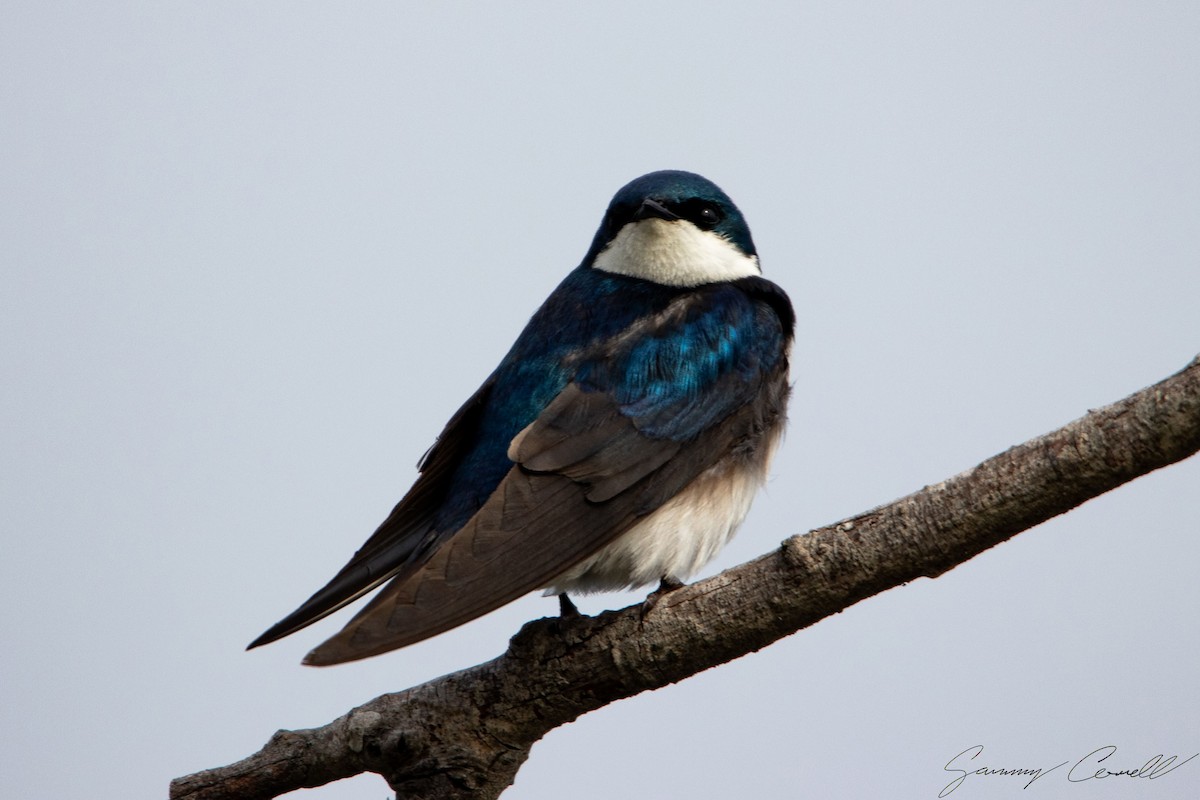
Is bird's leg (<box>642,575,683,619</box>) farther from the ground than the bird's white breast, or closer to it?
closer to it

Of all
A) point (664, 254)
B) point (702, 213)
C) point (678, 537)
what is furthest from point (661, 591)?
point (702, 213)

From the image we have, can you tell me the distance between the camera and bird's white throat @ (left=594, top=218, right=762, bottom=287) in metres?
4.92

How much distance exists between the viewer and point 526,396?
14.5 ft

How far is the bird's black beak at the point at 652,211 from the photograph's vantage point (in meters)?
4.85

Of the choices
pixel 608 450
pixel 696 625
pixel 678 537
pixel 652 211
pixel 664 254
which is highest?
pixel 652 211

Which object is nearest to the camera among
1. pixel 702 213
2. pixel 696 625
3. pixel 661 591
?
pixel 696 625

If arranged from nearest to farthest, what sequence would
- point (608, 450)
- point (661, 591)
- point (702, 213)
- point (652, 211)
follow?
point (661, 591)
point (608, 450)
point (652, 211)
point (702, 213)

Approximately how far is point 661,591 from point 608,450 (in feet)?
1.54

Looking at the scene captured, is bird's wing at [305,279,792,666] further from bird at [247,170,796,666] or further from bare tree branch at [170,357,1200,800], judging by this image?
bare tree branch at [170,357,1200,800]

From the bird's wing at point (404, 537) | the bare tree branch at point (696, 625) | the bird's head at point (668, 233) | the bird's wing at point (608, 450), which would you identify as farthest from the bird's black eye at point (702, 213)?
the bare tree branch at point (696, 625)

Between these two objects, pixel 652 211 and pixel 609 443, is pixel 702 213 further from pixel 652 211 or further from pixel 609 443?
pixel 609 443

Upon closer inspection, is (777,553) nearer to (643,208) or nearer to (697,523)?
(697,523)

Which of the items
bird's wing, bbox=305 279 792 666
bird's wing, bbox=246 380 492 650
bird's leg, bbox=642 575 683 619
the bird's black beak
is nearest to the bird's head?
the bird's black beak

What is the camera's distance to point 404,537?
4.42 meters
